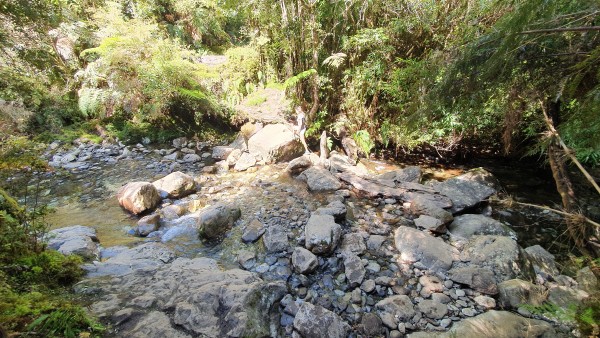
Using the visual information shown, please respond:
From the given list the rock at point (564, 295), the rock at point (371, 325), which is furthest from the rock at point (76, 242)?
the rock at point (564, 295)

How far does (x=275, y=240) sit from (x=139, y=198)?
2.77 metres

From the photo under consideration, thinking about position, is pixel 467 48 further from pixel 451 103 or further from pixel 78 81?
pixel 78 81

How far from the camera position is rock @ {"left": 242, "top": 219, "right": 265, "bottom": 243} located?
13.0 ft

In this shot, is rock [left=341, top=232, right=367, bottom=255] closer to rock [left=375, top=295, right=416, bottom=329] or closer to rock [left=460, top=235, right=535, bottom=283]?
rock [left=375, top=295, right=416, bottom=329]

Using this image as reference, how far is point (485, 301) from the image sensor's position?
2.87 m

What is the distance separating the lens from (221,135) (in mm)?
9102

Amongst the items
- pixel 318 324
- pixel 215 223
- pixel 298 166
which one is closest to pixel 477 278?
pixel 318 324

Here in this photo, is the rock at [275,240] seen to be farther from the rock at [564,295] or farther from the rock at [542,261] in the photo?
the rock at [542,261]

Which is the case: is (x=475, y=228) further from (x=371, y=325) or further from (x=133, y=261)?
(x=133, y=261)

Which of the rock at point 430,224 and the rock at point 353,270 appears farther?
the rock at point 430,224

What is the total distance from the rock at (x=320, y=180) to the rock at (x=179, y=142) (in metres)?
4.47

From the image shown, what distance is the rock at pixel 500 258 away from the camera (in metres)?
3.18

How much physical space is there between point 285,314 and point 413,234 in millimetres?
2132

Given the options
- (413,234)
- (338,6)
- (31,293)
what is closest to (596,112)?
(413,234)
